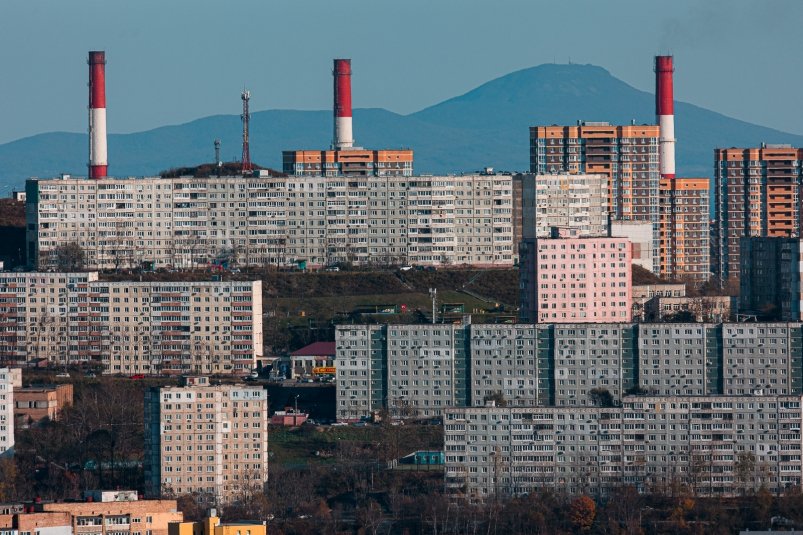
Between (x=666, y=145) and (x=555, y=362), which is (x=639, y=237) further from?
(x=555, y=362)

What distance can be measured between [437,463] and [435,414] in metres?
5.76

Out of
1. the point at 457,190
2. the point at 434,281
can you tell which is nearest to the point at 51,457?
Result: the point at 434,281

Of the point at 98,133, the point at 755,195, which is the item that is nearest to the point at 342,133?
the point at 98,133

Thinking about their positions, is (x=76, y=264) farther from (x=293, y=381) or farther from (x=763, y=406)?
(x=763, y=406)

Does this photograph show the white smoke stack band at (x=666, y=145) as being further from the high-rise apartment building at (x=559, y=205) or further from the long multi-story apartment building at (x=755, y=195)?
the high-rise apartment building at (x=559, y=205)

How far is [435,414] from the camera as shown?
63.7 m

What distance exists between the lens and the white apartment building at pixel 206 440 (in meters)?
55.8

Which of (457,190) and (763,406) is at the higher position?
(457,190)

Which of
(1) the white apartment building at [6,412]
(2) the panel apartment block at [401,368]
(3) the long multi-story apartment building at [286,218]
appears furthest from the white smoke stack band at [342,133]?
(1) the white apartment building at [6,412]

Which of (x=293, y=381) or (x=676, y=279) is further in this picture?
(x=676, y=279)

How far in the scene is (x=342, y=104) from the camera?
8856 cm

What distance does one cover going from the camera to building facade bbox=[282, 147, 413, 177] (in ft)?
285

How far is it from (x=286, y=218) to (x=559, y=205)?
8.04m

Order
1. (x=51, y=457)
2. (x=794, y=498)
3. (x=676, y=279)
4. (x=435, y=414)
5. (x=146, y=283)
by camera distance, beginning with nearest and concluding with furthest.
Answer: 1. (x=794, y=498)
2. (x=51, y=457)
3. (x=435, y=414)
4. (x=146, y=283)
5. (x=676, y=279)
